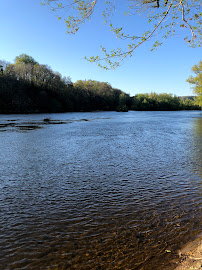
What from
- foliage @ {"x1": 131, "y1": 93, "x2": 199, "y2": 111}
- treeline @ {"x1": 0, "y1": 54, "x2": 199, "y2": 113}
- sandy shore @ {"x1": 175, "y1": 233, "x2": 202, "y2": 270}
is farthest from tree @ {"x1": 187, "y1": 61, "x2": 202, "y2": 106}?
foliage @ {"x1": 131, "y1": 93, "x2": 199, "y2": 111}

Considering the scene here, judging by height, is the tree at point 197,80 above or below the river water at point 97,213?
above

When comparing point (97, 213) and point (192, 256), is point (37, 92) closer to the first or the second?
point (97, 213)

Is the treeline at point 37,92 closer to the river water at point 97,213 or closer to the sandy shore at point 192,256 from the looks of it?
the river water at point 97,213

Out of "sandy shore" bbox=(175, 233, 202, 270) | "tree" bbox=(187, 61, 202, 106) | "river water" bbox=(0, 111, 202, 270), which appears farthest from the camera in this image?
"tree" bbox=(187, 61, 202, 106)

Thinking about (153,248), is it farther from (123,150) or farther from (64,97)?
(64,97)

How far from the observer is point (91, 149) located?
47.5 ft

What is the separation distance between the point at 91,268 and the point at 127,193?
3470mm

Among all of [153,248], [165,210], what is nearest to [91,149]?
[165,210]

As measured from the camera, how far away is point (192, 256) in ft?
12.1

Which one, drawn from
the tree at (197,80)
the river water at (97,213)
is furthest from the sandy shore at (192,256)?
the tree at (197,80)

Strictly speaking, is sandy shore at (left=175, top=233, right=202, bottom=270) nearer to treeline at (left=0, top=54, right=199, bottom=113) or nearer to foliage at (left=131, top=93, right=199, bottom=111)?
treeline at (left=0, top=54, right=199, bottom=113)

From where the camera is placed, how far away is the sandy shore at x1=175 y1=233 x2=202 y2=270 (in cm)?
331

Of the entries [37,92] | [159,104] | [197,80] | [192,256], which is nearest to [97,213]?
[192,256]

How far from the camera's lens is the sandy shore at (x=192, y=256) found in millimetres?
3311
